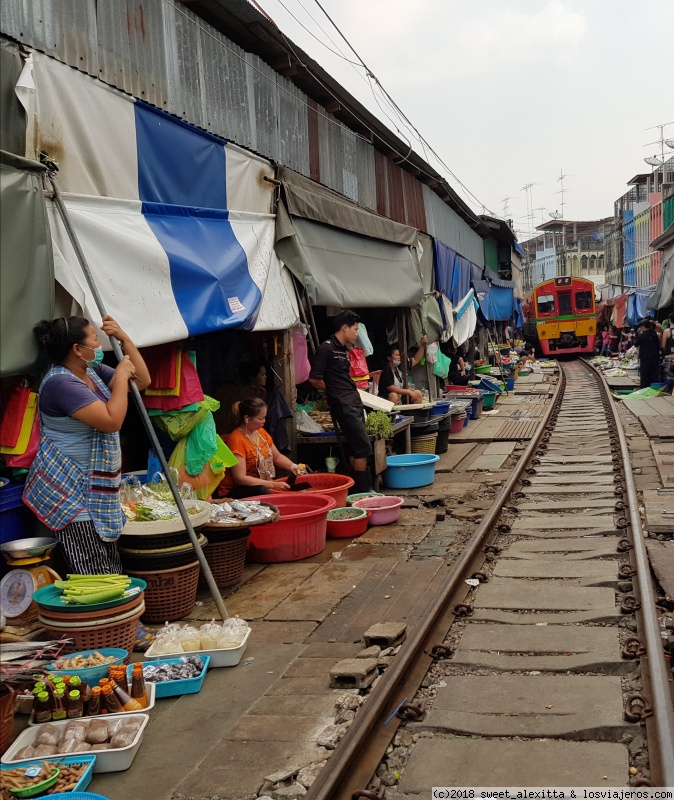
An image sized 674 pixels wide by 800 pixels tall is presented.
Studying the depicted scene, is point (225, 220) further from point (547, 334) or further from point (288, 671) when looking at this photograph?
point (547, 334)

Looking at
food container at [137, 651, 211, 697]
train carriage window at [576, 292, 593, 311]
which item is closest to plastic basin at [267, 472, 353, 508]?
food container at [137, 651, 211, 697]

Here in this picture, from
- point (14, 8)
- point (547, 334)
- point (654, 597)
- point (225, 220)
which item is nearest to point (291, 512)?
point (225, 220)

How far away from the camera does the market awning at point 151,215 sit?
16.9 feet

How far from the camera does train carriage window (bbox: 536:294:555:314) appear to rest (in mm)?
35312

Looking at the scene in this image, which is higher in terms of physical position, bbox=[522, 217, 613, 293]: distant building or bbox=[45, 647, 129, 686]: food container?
bbox=[522, 217, 613, 293]: distant building

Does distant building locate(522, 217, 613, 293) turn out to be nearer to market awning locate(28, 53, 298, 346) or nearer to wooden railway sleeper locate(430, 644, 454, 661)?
market awning locate(28, 53, 298, 346)

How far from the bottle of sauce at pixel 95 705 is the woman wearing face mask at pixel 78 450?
3.56ft

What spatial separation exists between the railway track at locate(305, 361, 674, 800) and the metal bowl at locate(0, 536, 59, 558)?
2.12m

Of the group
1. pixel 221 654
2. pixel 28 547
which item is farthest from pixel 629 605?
pixel 28 547

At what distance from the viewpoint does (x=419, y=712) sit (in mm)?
4004

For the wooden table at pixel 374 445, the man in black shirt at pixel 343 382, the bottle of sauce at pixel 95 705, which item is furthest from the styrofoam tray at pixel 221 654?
the wooden table at pixel 374 445

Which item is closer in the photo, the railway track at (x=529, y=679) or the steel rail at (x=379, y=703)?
the steel rail at (x=379, y=703)

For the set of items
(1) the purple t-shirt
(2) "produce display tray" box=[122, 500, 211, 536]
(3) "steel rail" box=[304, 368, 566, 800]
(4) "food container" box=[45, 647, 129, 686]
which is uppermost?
(1) the purple t-shirt

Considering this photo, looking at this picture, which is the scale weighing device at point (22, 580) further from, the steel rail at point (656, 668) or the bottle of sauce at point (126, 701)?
the steel rail at point (656, 668)
